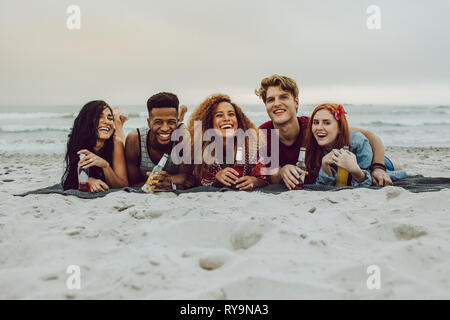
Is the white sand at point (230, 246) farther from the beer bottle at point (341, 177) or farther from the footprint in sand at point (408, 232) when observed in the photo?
the beer bottle at point (341, 177)

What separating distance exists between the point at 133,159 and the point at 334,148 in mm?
2230

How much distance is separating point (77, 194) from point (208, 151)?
4.54ft

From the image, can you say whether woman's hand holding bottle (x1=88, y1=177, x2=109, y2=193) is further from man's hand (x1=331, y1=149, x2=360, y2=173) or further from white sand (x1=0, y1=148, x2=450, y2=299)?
man's hand (x1=331, y1=149, x2=360, y2=173)

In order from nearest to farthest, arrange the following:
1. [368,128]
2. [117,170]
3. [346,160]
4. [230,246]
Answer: [230,246]
[346,160]
[117,170]
[368,128]

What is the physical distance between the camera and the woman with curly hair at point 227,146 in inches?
159

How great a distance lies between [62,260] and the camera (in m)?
2.15

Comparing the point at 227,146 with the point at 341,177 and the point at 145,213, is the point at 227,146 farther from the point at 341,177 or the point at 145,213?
the point at 145,213

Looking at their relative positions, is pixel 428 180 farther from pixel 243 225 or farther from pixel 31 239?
pixel 31 239

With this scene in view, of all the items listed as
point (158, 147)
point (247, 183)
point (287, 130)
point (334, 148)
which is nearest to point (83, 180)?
point (158, 147)

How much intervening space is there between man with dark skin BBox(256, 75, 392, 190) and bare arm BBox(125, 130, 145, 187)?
1.50 metres

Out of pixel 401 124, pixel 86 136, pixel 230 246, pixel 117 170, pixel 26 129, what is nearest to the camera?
pixel 230 246

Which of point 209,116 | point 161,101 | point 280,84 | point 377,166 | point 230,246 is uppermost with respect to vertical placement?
point 280,84

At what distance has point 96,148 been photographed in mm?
4164

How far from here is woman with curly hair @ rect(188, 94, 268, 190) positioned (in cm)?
405
